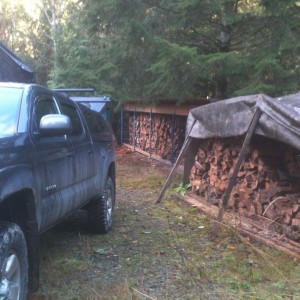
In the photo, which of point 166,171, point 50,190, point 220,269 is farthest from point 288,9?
point 50,190

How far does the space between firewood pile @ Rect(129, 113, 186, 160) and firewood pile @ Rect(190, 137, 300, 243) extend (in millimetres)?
5605

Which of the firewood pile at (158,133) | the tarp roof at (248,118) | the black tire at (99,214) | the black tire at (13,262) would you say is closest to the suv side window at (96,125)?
the black tire at (99,214)

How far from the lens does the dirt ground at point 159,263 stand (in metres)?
4.96

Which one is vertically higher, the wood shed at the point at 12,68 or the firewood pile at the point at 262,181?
the wood shed at the point at 12,68

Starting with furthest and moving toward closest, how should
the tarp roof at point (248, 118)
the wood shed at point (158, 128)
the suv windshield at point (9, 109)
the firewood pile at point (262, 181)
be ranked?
the wood shed at point (158, 128)
the firewood pile at point (262, 181)
the tarp roof at point (248, 118)
the suv windshield at point (9, 109)

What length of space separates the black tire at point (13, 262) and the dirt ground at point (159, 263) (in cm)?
83

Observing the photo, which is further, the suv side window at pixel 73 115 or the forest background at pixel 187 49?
the forest background at pixel 187 49

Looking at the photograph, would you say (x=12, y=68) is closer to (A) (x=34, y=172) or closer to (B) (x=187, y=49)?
(B) (x=187, y=49)

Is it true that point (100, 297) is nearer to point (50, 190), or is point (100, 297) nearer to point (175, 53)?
point (50, 190)

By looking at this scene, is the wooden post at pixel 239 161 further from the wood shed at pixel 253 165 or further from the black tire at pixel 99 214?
the black tire at pixel 99 214

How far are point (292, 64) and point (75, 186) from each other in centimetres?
683

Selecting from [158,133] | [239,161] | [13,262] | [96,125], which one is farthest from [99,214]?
[158,133]

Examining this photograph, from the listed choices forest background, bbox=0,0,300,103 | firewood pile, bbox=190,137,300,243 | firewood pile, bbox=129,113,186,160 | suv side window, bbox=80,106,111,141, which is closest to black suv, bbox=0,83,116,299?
suv side window, bbox=80,106,111,141

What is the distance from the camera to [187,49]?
33.8ft
